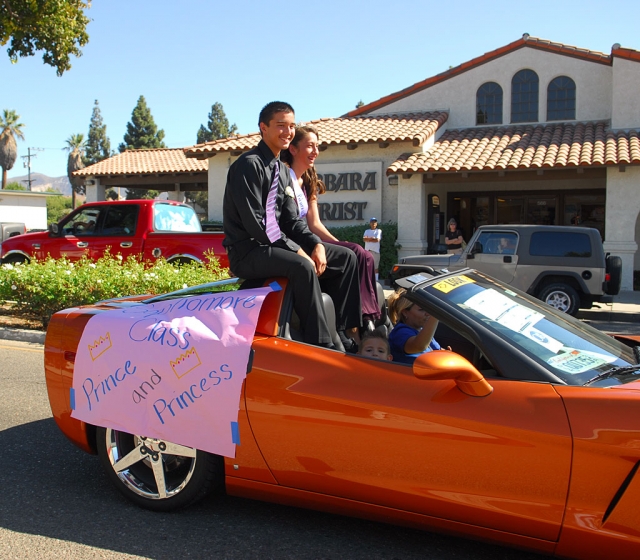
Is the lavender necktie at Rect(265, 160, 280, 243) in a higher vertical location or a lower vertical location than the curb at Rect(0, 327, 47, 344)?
higher

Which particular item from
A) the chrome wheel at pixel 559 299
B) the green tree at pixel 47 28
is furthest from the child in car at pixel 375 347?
the green tree at pixel 47 28

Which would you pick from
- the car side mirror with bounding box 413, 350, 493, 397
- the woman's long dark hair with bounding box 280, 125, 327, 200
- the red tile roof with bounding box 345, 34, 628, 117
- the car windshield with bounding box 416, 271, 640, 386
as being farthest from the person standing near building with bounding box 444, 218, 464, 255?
the car side mirror with bounding box 413, 350, 493, 397

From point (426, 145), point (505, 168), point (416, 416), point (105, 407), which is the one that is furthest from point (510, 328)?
point (426, 145)

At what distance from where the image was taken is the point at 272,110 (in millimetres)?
3801

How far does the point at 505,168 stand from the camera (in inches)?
659

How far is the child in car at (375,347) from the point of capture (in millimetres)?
3268

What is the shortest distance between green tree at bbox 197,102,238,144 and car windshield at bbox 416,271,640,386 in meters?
72.0

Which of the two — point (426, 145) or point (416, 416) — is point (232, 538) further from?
point (426, 145)

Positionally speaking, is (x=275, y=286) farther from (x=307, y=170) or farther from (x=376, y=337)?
(x=307, y=170)

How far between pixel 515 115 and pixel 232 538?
63.7 feet

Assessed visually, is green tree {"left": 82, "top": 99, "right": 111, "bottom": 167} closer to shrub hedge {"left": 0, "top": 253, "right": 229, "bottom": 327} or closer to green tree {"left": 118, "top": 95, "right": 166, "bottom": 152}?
green tree {"left": 118, "top": 95, "right": 166, "bottom": 152}

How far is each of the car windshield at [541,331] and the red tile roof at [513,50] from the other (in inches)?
682

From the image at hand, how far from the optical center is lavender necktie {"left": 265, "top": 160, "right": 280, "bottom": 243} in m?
3.48

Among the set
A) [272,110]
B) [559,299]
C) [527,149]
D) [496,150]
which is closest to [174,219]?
Answer: [559,299]
